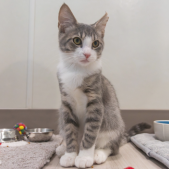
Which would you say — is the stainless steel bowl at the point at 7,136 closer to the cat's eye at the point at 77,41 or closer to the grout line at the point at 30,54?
the grout line at the point at 30,54

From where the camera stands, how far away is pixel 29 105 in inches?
76.9

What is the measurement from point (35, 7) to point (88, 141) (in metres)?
1.69

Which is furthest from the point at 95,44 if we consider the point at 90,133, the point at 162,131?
the point at 162,131

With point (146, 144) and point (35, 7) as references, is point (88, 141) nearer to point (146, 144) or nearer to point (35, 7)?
point (146, 144)

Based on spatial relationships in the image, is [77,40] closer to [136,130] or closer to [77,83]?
[77,83]

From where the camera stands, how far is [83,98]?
3.45 feet

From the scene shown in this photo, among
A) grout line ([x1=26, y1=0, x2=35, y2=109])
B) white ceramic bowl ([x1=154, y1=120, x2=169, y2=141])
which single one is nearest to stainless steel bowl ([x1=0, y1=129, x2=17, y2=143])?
grout line ([x1=26, y1=0, x2=35, y2=109])

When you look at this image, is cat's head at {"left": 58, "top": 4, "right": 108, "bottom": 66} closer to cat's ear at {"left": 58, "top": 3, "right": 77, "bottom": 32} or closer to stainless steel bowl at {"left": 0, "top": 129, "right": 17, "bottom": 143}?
cat's ear at {"left": 58, "top": 3, "right": 77, "bottom": 32}

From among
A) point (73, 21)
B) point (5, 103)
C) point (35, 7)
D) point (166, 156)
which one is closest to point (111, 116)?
point (166, 156)

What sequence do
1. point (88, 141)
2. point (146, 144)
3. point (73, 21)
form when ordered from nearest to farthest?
point (88, 141) → point (73, 21) → point (146, 144)

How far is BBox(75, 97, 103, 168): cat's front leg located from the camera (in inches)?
37.6

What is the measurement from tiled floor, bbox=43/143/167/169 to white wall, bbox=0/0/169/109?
30.2 inches

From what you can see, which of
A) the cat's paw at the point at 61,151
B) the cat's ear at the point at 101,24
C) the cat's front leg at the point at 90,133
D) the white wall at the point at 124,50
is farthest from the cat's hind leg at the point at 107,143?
the white wall at the point at 124,50

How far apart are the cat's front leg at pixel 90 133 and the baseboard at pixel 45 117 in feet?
3.07
